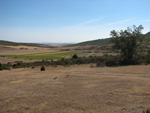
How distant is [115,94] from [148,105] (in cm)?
241

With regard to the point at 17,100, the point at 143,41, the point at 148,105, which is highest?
the point at 143,41

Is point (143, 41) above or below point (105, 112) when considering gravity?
above

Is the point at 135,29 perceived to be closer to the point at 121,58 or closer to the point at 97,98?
the point at 121,58

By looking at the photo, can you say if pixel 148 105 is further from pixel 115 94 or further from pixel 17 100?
pixel 17 100

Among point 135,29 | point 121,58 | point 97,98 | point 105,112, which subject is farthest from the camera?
point 121,58

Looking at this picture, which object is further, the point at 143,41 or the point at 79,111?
the point at 143,41

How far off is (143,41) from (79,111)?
29418 millimetres

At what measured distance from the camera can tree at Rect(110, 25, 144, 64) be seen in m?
30.1

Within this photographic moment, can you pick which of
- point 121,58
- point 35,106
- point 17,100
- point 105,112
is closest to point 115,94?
point 105,112

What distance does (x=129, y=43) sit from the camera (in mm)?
30438

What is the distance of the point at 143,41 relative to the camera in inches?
1216

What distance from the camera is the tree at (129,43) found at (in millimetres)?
30141

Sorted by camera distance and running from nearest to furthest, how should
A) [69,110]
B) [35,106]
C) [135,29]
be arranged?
[69,110], [35,106], [135,29]

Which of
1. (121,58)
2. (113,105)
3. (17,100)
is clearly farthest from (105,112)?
(121,58)
